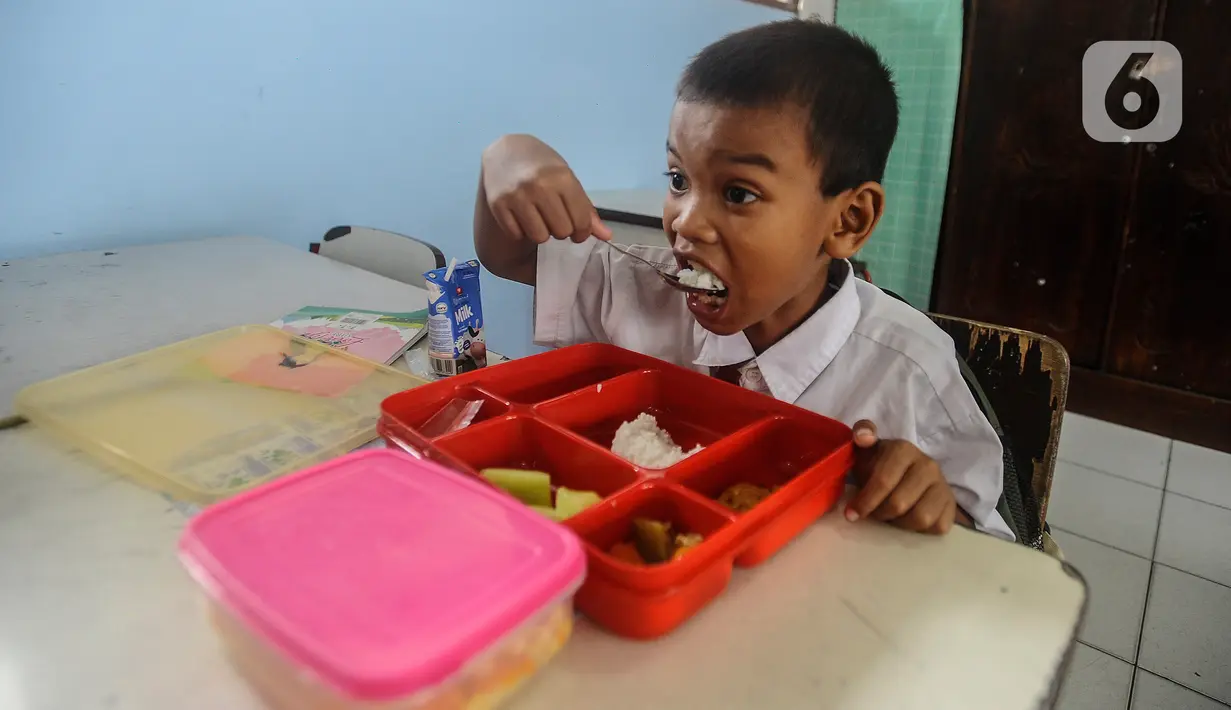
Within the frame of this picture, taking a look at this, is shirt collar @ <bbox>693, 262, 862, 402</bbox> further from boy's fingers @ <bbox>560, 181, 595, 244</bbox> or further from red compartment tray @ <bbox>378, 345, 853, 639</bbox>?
boy's fingers @ <bbox>560, 181, 595, 244</bbox>

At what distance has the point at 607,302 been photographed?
113 centimetres

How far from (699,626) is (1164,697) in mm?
1484

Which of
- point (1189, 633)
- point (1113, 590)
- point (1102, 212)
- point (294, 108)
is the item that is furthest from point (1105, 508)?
point (294, 108)

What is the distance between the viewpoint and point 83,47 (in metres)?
1.44

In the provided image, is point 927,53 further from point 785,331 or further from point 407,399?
point 407,399

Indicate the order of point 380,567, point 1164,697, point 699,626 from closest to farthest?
point 380,567, point 699,626, point 1164,697

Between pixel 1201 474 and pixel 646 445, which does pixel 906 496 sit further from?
pixel 1201 474

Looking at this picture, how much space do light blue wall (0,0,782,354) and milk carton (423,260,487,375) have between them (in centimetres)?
104

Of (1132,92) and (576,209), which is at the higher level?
(1132,92)

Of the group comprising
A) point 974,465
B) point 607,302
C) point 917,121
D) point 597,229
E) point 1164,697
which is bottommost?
point 1164,697

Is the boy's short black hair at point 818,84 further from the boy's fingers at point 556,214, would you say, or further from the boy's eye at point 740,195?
the boy's fingers at point 556,214

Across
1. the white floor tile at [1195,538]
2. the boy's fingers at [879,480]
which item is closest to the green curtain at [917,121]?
the white floor tile at [1195,538]

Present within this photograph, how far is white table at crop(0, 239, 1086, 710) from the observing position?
0.45 meters

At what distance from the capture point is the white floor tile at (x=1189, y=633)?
1497 millimetres
